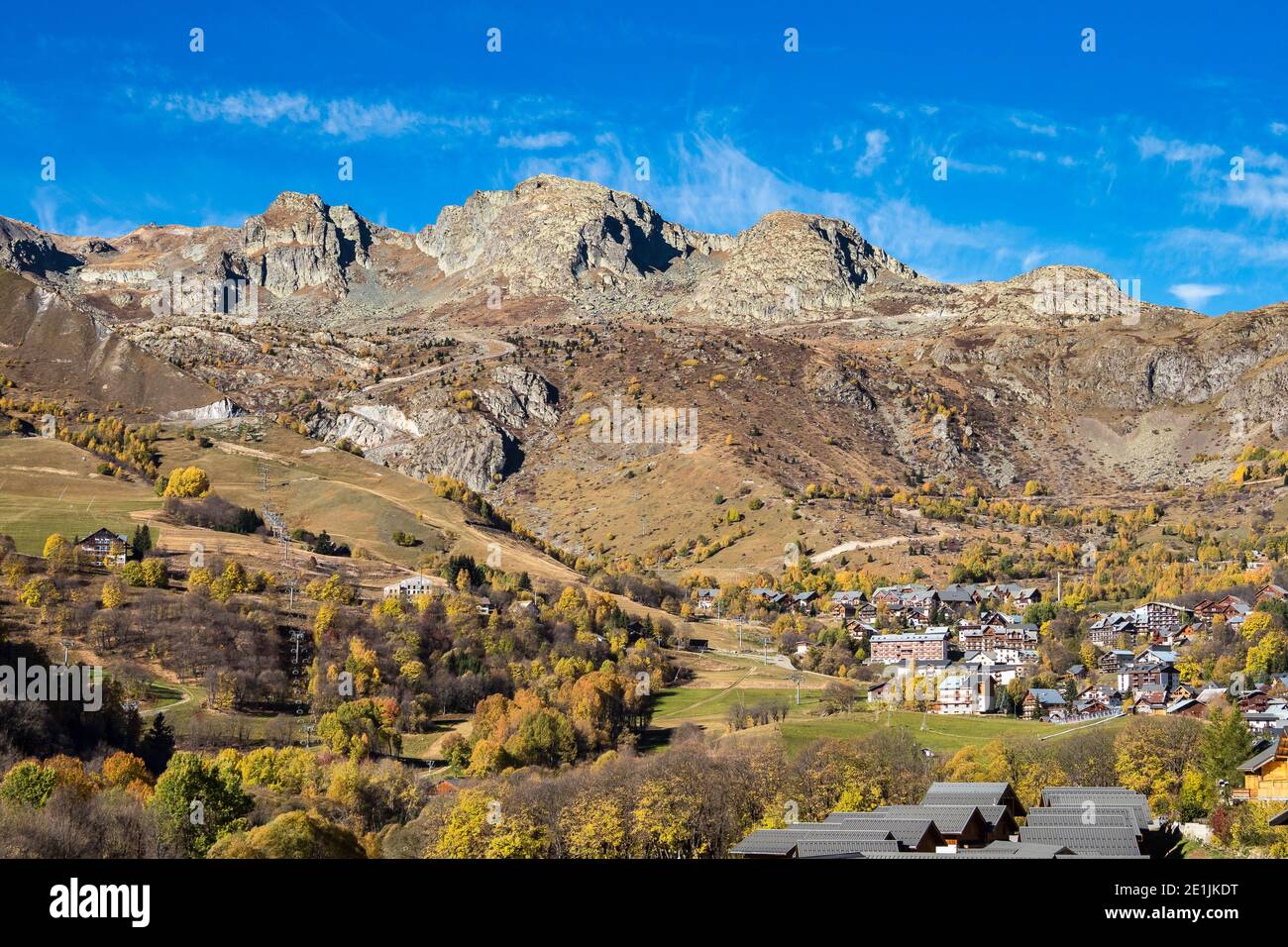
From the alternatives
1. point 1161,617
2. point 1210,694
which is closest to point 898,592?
point 1161,617

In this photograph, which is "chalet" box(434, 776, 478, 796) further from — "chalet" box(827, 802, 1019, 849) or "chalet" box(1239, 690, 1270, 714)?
"chalet" box(1239, 690, 1270, 714)

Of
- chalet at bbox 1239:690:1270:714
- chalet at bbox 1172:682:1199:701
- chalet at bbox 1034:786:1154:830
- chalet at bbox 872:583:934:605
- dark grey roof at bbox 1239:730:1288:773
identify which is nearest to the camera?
chalet at bbox 1034:786:1154:830

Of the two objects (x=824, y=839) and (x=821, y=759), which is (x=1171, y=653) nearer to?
(x=821, y=759)

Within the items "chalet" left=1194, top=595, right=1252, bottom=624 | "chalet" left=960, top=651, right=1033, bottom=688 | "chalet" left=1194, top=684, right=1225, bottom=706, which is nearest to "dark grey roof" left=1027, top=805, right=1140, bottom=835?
"chalet" left=1194, top=684, right=1225, bottom=706

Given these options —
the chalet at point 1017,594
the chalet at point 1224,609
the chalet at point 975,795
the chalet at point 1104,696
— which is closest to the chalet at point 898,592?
the chalet at point 1017,594

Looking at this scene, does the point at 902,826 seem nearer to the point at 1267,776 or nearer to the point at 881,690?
the point at 1267,776

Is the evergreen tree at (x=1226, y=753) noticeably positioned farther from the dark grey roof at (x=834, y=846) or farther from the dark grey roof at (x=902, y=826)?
the dark grey roof at (x=834, y=846)
